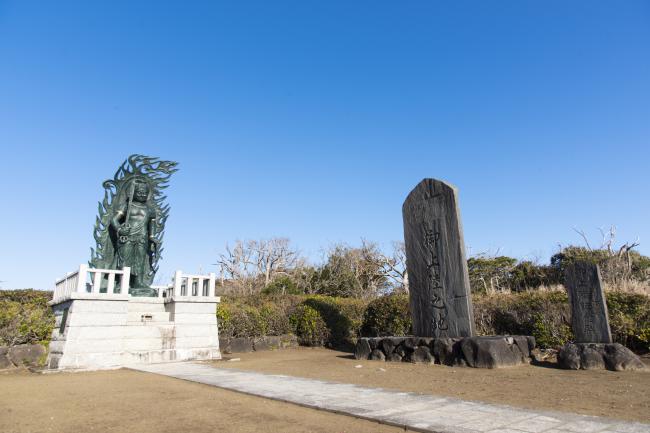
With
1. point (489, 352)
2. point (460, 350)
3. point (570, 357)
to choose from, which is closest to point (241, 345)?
point (460, 350)

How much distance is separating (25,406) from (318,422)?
356 cm

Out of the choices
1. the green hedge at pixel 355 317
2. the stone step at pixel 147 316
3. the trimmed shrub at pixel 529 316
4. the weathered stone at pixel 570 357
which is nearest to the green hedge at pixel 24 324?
the green hedge at pixel 355 317

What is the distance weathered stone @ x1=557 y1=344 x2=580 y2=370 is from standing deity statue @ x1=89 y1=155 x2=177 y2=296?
9.76 metres

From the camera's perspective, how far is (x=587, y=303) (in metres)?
7.60

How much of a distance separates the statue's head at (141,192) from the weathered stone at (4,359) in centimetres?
464

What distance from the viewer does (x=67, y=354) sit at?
27.0 ft

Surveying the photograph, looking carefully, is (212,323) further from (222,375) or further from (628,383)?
(628,383)

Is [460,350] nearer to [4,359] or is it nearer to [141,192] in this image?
[141,192]

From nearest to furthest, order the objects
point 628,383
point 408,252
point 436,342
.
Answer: point 628,383, point 436,342, point 408,252

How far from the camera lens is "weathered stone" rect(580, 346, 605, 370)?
6.69 m

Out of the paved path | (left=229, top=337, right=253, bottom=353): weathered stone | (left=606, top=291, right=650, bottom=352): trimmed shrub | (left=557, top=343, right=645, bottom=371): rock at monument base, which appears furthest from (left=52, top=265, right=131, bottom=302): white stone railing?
(left=606, top=291, right=650, bottom=352): trimmed shrub

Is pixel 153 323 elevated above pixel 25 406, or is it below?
above

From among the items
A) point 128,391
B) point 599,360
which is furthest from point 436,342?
point 128,391

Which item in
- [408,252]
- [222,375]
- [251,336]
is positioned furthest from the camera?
[251,336]
